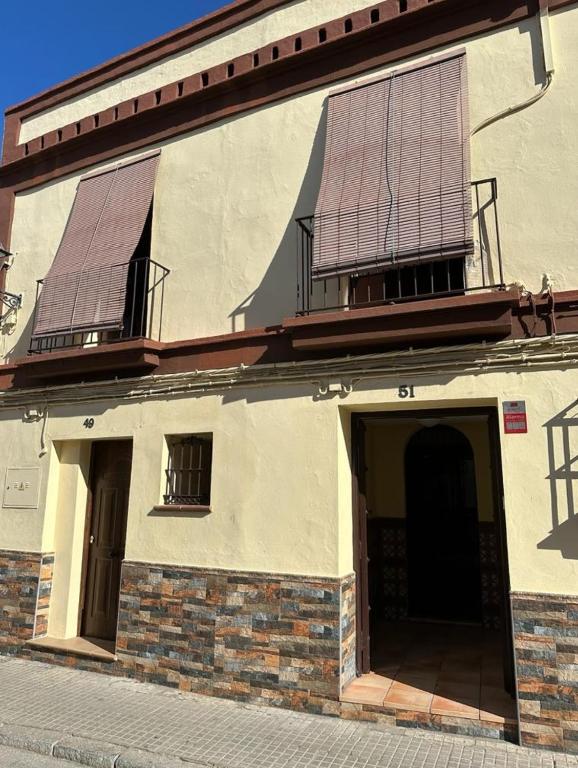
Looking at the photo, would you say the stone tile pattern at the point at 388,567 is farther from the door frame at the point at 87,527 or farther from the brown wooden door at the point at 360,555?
the door frame at the point at 87,527

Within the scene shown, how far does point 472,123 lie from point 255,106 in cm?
262

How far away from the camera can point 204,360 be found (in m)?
6.07

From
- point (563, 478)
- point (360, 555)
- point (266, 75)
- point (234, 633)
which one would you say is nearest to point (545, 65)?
point (266, 75)

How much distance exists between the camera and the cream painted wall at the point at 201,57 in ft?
21.3

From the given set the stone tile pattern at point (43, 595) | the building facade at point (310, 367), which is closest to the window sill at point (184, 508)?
the building facade at point (310, 367)

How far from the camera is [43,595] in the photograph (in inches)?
261

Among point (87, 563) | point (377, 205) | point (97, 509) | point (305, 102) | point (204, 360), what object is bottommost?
point (87, 563)

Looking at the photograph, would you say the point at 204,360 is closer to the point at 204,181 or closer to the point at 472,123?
the point at 204,181

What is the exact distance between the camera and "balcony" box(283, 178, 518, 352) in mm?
4695

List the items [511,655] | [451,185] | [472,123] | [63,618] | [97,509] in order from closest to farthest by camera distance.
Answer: [511,655] → [451,185] → [472,123] → [63,618] → [97,509]

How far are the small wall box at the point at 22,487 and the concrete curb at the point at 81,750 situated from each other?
284 centimetres

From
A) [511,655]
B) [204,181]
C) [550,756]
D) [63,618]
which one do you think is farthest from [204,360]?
[550,756]

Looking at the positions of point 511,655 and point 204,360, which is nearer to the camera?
point 511,655

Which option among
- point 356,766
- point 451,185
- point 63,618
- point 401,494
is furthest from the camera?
point 401,494
